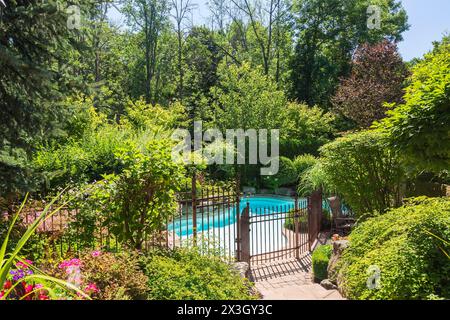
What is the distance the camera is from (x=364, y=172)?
8.10m

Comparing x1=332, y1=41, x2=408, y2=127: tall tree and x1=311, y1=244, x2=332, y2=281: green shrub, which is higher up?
x1=332, y1=41, x2=408, y2=127: tall tree

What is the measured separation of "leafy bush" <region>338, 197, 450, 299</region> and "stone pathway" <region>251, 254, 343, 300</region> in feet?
4.01

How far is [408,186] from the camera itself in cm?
903

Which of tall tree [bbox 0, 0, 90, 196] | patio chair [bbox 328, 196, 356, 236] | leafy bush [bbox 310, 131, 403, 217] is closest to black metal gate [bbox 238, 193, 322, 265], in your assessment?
patio chair [bbox 328, 196, 356, 236]

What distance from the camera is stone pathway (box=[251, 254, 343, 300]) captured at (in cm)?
605

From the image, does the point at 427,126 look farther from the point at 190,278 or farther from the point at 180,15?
the point at 180,15

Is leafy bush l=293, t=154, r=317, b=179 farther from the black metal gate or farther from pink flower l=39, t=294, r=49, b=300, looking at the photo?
pink flower l=39, t=294, r=49, b=300

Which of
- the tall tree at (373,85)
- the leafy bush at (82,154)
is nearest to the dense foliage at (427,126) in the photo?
the leafy bush at (82,154)

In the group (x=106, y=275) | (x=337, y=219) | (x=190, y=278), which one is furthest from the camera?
(x=337, y=219)

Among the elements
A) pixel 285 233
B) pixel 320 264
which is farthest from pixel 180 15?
pixel 320 264

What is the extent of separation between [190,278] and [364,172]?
17.2ft

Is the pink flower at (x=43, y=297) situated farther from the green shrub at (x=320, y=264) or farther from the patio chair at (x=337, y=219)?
the patio chair at (x=337, y=219)

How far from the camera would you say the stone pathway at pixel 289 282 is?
6.05 m

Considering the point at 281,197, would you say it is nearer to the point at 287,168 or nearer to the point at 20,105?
the point at 287,168
